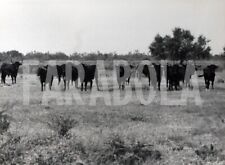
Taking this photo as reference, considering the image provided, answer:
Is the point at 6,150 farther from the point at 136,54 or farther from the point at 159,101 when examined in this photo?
the point at 136,54

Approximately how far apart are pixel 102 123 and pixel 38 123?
74.6 inches

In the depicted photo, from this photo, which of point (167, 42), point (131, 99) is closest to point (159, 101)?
point (131, 99)

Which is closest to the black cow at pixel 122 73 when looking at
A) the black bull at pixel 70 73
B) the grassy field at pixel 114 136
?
the black bull at pixel 70 73

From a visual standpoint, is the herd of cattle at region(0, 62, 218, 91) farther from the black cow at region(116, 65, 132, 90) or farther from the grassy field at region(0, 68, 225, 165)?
the grassy field at region(0, 68, 225, 165)

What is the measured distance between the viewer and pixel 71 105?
1912 cm

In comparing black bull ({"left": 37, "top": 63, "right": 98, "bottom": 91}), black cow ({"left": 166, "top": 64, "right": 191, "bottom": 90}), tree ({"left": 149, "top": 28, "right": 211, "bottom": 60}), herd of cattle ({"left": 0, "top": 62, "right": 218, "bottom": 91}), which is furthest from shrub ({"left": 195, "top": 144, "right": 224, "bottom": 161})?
tree ({"left": 149, "top": 28, "right": 211, "bottom": 60})

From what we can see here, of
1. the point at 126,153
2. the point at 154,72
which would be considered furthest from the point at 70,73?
the point at 126,153

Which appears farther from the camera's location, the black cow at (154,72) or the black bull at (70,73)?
the black cow at (154,72)

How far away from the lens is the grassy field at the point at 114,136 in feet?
32.3

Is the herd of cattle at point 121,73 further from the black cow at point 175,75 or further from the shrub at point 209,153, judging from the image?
the shrub at point 209,153

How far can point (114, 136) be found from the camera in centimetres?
1082

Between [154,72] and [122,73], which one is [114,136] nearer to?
[122,73]

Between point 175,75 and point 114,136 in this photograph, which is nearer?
point 114,136

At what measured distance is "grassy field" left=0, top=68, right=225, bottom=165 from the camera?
32.3 ft
